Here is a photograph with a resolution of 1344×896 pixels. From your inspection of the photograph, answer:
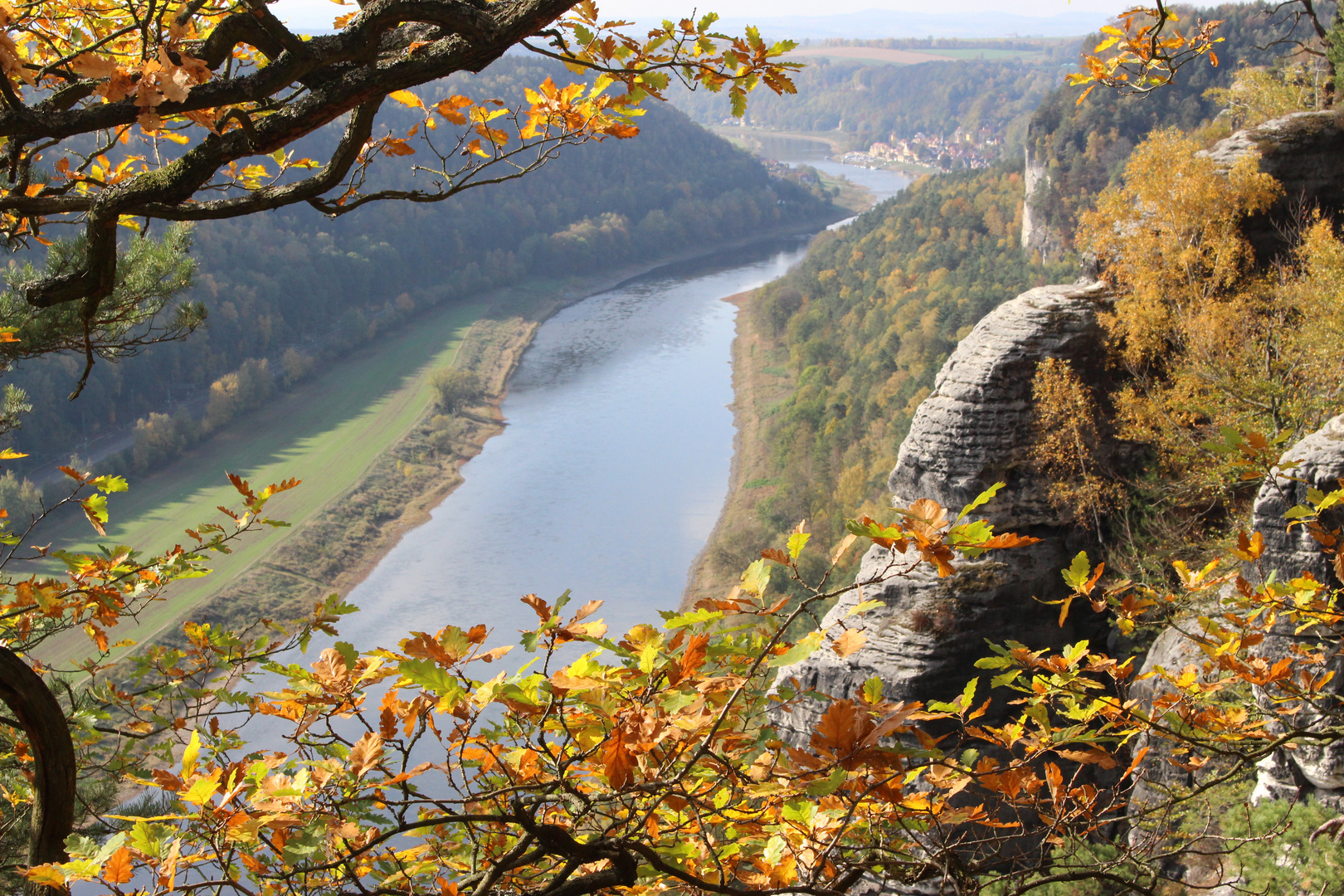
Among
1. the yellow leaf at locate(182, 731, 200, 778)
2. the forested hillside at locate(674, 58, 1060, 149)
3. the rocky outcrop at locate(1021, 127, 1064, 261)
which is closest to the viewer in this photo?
the yellow leaf at locate(182, 731, 200, 778)

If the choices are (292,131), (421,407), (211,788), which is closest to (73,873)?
(211,788)

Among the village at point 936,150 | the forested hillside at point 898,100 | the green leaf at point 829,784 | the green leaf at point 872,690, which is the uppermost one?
the forested hillside at point 898,100

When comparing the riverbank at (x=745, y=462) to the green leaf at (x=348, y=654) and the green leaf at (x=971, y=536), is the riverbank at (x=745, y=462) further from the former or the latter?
the green leaf at (x=971, y=536)

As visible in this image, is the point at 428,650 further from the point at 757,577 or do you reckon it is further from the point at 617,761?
the point at 757,577

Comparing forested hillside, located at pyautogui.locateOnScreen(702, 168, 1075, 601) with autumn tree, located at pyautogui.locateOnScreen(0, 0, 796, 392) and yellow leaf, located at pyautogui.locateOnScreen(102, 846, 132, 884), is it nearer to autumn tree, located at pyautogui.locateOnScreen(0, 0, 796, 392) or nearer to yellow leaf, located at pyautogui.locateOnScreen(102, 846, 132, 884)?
autumn tree, located at pyautogui.locateOnScreen(0, 0, 796, 392)

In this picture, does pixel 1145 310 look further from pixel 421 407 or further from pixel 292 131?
pixel 421 407

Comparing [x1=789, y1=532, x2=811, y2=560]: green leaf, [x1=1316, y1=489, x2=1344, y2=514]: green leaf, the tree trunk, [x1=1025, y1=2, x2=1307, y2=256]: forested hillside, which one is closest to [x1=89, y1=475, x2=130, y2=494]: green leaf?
the tree trunk

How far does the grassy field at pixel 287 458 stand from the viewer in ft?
94.9

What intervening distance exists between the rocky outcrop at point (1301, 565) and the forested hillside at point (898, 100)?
335 feet

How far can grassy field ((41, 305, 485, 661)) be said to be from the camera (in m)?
28.9

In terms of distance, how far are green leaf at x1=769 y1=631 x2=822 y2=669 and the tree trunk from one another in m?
1.43

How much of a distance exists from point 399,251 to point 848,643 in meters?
55.5

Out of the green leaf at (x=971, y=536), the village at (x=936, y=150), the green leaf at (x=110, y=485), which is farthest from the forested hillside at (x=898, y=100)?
the green leaf at (x=971, y=536)

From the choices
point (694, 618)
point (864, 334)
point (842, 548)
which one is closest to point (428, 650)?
point (694, 618)
